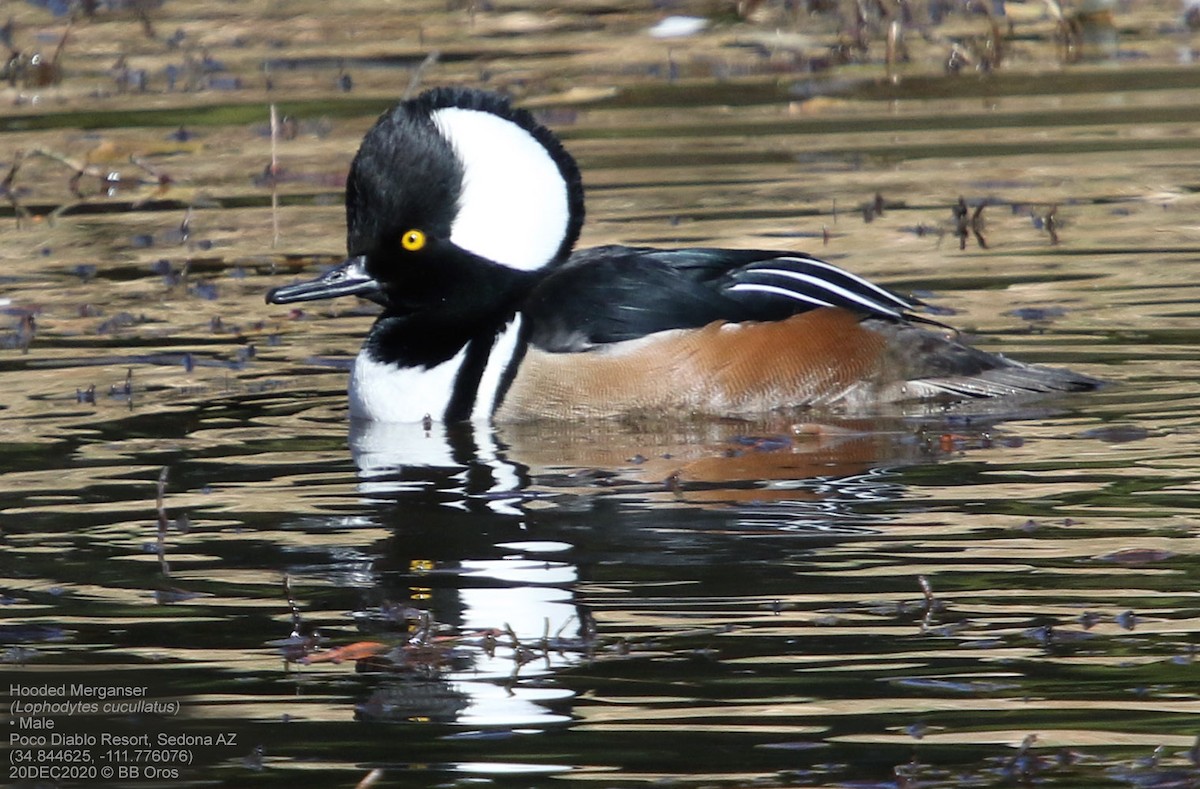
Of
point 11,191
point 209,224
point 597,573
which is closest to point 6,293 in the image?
point 209,224

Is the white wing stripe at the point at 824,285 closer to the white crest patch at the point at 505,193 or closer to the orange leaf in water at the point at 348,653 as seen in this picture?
the white crest patch at the point at 505,193

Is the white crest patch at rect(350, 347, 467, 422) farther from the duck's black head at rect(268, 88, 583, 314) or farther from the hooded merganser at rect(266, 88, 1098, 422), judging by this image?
the duck's black head at rect(268, 88, 583, 314)

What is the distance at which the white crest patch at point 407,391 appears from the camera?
8.28 meters

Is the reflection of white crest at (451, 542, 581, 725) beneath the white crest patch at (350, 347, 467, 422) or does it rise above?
beneath

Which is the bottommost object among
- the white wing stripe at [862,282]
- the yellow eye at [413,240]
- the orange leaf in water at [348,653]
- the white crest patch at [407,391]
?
the orange leaf in water at [348,653]

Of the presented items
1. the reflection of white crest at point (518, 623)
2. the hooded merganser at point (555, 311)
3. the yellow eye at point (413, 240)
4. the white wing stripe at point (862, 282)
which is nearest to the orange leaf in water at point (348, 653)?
the reflection of white crest at point (518, 623)

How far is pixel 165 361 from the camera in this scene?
9.34 meters

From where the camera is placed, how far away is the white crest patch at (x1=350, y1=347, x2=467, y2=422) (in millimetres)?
8281

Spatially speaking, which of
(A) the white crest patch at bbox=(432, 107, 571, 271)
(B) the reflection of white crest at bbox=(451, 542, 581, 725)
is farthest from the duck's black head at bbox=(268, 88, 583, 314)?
(B) the reflection of white crest at bbox=(451, 542, 581, 725)

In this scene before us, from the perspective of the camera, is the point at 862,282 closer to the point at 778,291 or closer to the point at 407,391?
the point at 778,291

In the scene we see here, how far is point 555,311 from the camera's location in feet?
26.1

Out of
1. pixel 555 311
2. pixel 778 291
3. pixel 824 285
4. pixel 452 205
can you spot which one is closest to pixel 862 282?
pixel 824 285

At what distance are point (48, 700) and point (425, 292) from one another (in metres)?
3.49

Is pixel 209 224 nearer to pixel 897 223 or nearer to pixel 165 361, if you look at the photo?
pixel 165 361
